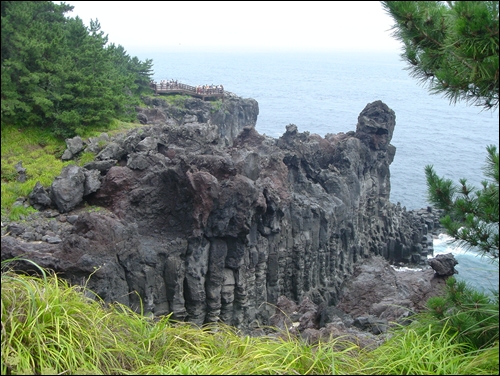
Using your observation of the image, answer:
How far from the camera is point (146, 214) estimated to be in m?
16.0

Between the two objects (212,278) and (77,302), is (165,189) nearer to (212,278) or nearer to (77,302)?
(212,278)

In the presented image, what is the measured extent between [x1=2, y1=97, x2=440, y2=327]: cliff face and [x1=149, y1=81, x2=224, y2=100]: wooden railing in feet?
65.1

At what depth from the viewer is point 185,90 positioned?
4694cm

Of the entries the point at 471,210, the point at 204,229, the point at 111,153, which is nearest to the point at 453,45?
the point at 471,210

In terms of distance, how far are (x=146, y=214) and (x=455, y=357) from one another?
1160 centimetres

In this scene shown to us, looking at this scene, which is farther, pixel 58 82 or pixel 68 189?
pixel 58 82

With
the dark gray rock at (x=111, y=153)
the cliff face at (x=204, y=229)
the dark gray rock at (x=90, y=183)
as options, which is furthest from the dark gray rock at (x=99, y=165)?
the dark gray rock at (x=90, y=183)

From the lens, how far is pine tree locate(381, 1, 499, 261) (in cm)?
639

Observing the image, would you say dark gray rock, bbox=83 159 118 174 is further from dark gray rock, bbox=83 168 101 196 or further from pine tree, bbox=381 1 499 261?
pine tree, bbox=381 1 499 261

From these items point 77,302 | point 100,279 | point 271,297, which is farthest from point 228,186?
point 77,302

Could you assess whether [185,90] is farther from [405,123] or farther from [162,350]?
[405,123]

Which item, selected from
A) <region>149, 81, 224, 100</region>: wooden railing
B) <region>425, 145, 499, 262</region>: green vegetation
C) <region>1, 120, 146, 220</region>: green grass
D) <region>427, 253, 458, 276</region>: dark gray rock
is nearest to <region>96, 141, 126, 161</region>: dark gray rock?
<region>1, 120, 146, 220</region>: green grass

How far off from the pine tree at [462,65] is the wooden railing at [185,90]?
127 ft

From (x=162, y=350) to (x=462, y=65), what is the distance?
5.64 meters
